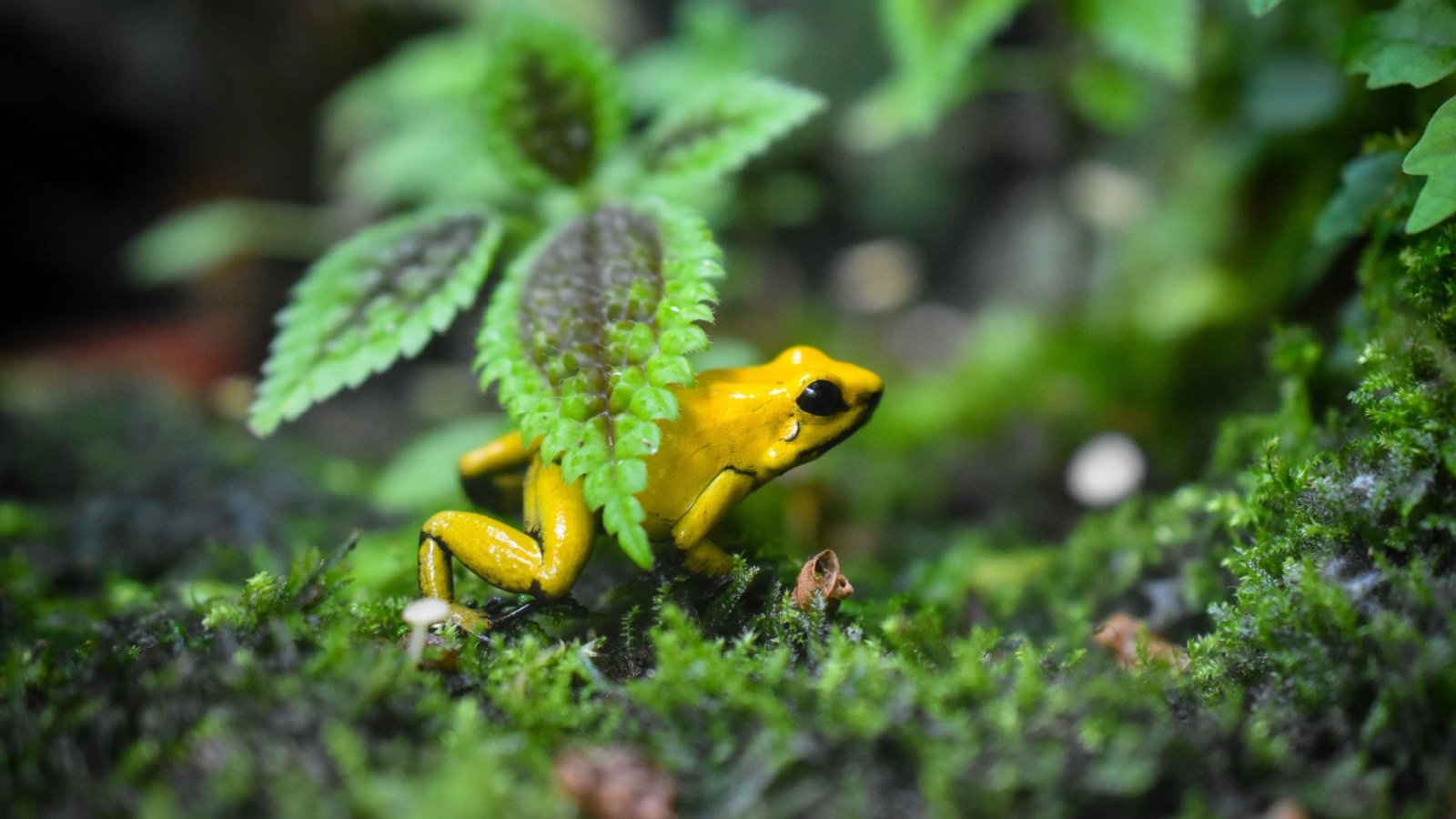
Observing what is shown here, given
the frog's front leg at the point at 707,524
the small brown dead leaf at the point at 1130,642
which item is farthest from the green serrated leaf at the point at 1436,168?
the frog's front leg at the point at 707,524

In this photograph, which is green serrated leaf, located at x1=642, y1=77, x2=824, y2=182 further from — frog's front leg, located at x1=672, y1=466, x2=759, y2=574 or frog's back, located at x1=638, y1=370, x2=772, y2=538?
frog's front leg, located at x1=672, y1=466, x2=759, y2=574

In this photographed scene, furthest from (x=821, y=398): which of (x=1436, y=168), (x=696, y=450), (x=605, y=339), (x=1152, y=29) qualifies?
(x=1152, y=29)

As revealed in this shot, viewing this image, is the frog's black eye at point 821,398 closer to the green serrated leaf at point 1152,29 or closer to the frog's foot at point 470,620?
the frog's foot at point 470,620

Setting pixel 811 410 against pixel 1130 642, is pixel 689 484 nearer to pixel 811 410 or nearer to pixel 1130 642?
pixel 811 410

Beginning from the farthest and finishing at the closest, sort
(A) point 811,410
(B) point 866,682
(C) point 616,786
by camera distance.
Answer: (A) point 811,410 → (B) point 866,682 → (C) point 616,786

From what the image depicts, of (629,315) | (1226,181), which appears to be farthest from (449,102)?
(1226,181)

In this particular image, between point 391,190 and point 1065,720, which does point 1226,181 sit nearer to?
point 1065,720
